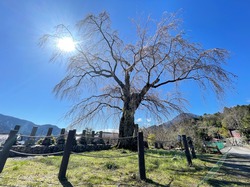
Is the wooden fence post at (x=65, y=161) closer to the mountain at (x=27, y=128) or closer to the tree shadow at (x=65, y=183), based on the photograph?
the tree shadow at (x=65, y=183)

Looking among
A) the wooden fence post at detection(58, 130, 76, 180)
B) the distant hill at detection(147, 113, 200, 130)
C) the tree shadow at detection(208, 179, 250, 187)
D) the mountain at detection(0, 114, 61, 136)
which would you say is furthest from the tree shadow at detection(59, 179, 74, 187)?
the distant hill at detection(147, 113, 200, 130)

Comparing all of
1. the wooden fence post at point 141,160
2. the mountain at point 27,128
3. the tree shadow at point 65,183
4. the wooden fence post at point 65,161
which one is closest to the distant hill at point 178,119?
the wooden fence post at point 141,160

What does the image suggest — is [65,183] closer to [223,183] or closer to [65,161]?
[65,161]

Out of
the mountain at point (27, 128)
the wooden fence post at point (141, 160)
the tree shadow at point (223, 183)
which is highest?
the mountain at point (27, 128)

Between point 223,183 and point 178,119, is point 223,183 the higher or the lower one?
the lower one

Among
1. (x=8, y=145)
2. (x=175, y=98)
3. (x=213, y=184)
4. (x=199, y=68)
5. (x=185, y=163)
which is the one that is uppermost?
(x=199, y=68)

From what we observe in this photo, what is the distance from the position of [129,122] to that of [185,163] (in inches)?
171

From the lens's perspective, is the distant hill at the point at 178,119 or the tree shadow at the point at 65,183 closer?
the tree shadow at the point at 65,183

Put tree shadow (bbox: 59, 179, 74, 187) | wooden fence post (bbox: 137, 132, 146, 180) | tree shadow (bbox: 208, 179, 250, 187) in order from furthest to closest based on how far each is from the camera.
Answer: wooden fence post (bbox: 137, 132, 146, 180) < tree shadow (bbox: 208, 179, 250, 187) < tree shadow (bbox: 59, 179, 74, 187)

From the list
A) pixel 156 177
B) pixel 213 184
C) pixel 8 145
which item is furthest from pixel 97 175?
pixel 213 184

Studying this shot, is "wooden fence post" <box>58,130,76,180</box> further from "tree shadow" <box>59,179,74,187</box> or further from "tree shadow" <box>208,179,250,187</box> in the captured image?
"tree shadow" <box>208,179,250,187</box>

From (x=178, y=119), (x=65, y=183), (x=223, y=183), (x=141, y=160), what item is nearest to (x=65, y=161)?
(x=65, y=183)

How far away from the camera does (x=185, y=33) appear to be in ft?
21.8

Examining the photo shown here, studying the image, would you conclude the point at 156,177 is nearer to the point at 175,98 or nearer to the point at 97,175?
the point at 97,175
